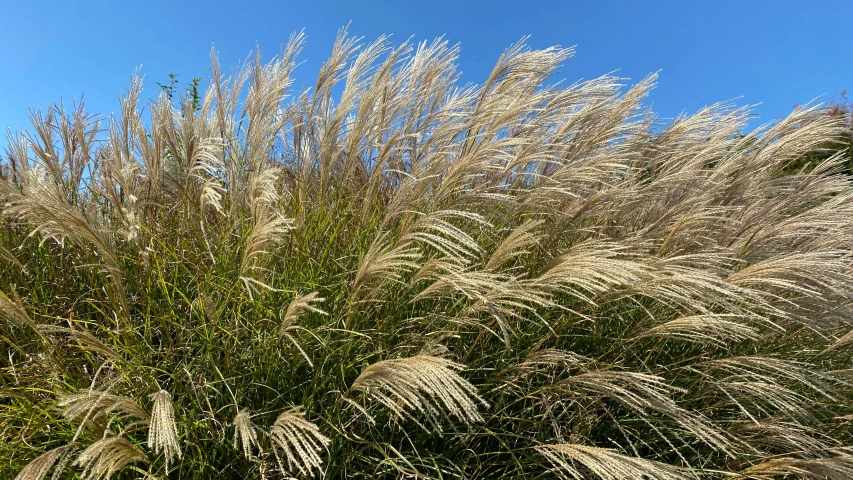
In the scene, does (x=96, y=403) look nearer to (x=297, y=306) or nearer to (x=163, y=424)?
(x=163, y=424)

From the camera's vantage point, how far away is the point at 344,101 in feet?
7.81

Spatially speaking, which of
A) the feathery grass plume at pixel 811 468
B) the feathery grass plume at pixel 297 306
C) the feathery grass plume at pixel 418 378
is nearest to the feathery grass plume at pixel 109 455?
the feathery grass plume at pixel 297 306

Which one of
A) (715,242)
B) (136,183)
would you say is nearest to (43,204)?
(136,183)

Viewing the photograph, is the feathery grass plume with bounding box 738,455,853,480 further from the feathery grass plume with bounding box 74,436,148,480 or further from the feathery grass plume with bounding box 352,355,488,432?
the feathery grass plume with bounding box 74,436,148,480

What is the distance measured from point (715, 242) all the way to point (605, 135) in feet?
2.14

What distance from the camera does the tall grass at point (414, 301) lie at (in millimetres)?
1672

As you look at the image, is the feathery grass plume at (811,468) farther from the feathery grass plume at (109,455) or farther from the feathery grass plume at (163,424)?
the feathery grass plume at (109,455)

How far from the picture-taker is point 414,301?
1.94 metres

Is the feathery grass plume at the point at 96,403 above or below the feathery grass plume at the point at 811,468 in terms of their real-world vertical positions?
above

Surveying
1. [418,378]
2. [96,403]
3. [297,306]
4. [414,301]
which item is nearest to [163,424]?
[96,403]

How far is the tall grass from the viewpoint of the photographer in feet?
5.49

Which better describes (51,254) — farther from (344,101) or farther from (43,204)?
(344,101)

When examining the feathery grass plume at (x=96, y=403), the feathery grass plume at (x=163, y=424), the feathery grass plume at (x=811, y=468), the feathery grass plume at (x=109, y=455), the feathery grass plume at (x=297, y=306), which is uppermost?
the feathery grass plume at (x=297, y=306)

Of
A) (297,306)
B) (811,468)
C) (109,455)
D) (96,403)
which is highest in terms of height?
(297,306)
